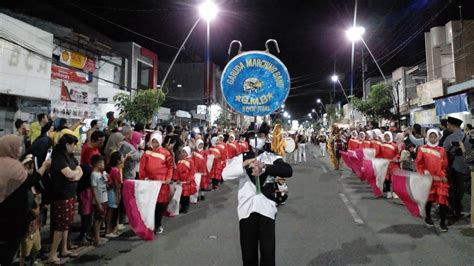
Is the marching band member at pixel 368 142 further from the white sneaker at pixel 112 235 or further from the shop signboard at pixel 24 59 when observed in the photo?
the shop signboard at pixel 24 59

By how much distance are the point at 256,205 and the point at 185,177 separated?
185 inches

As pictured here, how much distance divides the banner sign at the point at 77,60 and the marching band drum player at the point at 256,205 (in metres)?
18.1

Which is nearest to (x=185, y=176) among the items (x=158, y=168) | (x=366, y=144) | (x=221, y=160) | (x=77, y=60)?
(x=158, y=168)

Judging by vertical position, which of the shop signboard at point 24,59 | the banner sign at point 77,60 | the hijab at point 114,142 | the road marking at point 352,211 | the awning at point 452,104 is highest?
the banner sign at point 77,60

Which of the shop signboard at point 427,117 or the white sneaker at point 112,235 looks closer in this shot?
the white sneaker at point 112,235

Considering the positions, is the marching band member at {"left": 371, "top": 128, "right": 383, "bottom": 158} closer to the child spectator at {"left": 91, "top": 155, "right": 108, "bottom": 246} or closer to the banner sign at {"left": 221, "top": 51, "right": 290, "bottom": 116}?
the banner sign at {"left": 221, "top": 51, "right": 290, "bottom": 116}

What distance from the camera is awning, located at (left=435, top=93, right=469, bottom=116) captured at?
16.2 m

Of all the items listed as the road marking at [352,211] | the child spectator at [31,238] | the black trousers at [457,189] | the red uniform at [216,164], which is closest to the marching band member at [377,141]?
the road marking at [352,211]

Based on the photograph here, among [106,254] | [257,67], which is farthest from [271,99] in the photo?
[106,254]

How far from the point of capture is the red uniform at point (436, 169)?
21.6 ft

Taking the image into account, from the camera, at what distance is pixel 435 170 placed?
6.75 meters

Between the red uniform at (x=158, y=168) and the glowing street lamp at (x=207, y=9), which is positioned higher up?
the glowing street lamp at (x=207, y=9)

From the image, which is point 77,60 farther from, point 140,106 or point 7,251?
point 7,251

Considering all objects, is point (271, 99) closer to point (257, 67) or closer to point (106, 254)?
point (257, 67)
